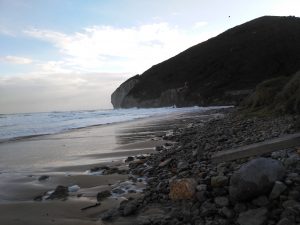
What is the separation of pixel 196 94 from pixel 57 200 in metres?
70.8

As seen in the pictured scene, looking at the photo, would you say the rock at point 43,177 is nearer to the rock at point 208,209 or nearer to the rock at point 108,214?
the rock at point 108,214

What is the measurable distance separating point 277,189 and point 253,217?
0.48 metres

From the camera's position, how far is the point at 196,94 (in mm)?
77000

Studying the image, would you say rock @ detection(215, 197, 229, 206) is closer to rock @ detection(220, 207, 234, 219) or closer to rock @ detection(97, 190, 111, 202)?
rock @ detection(220, 207, 234, 219)

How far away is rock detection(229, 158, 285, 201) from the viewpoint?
193 inches

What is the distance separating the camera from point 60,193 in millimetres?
7480

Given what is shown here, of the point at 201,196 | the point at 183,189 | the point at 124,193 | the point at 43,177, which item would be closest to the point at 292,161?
the point at 201,196

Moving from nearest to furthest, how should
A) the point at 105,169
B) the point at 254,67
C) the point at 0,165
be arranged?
the point at 105,169 < the point at 0,165 < the point at 254,67

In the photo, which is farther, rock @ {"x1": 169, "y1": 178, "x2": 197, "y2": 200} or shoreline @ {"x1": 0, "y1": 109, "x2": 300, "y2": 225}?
rock @ {"x1": 169, "y1": 178, "x2": 197, "y2": 200}

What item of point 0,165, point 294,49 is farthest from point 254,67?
point 0,165

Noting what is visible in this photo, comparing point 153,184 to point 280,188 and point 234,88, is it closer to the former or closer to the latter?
point 280,188

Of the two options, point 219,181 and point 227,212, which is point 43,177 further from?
point 227,212

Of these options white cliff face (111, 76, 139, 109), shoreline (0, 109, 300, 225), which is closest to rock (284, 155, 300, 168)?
shoreline (0, 109, 300, 225)

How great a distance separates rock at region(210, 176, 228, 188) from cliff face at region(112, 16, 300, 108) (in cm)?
6080
